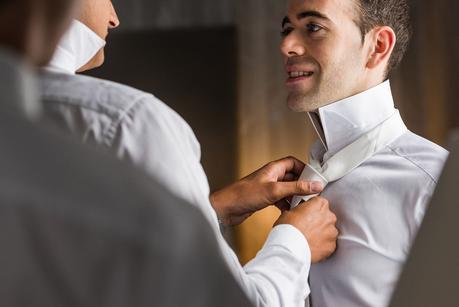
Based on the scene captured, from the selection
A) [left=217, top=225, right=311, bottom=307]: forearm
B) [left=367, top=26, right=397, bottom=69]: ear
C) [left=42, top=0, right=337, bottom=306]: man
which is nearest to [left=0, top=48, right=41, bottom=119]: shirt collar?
[left=42, top=0, right=337, bottom=306]: man

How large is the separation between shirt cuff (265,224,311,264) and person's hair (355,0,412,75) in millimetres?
510

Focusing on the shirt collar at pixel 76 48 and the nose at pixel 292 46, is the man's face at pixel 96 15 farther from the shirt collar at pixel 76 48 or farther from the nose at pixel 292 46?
the nose at pixel 292 46

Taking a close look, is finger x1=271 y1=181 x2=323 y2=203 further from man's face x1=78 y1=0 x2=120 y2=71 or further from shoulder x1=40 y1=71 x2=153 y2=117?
shoulder x1=40 y1=71 x2=153 y2=117

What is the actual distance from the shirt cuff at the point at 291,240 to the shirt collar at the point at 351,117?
0.31 meters

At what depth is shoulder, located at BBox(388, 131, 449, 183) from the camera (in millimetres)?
1527

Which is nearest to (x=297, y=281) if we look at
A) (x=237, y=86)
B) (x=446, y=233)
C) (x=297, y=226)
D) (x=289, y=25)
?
(x=297, y=226)

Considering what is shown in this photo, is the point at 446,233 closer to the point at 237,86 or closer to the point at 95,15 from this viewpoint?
the point at 95,15

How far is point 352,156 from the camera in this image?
1.58 meters

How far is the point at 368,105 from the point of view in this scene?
1639mm

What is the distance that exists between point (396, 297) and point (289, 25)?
46.0 inches

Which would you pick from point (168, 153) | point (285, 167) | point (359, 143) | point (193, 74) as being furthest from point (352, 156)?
point (193, 74)

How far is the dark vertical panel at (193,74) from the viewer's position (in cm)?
434

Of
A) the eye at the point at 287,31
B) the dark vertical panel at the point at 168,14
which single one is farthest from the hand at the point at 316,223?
the dark vertical panel at the point at 168,14

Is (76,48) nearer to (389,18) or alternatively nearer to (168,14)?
(389,18)
